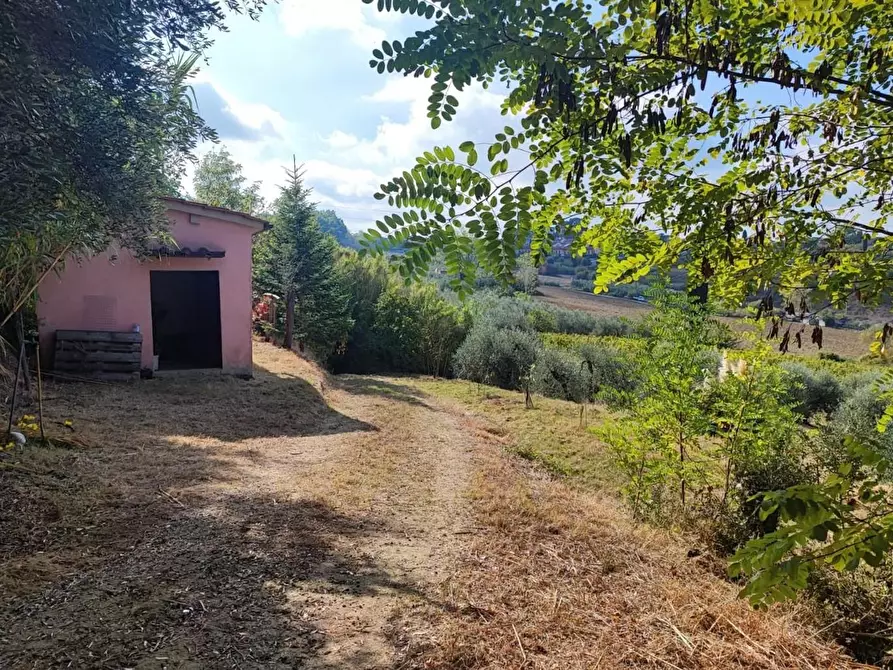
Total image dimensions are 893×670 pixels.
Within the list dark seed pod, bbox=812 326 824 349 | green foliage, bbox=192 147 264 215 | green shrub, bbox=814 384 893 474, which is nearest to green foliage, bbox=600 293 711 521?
green shrub, bbox=814 384 893 474

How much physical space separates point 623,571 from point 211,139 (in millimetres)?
5763

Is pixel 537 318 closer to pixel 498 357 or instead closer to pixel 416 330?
pixel 498 357

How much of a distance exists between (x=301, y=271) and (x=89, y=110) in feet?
39.0

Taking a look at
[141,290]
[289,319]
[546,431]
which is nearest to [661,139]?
[546,431]

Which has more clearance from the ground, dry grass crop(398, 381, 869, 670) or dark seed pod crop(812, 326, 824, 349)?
dark seed pod crop(812, 326, 824, 349)

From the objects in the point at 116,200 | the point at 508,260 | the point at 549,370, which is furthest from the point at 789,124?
the point at 549,370

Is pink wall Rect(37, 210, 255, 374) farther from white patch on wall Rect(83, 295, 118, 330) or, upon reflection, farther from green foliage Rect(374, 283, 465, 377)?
green foliage Rect(374, 283, 465, 377)

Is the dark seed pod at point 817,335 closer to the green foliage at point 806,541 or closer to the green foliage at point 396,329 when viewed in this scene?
the green foliage at point 806,541

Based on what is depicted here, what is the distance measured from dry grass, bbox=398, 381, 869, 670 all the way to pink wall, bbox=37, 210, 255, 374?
8.24m

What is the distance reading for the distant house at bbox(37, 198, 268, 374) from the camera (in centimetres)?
974

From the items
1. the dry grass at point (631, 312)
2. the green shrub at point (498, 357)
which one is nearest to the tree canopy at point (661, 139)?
the dry grass at point (631, 312)

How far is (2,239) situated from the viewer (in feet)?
12.9

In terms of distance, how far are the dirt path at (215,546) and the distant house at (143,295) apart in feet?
7.72

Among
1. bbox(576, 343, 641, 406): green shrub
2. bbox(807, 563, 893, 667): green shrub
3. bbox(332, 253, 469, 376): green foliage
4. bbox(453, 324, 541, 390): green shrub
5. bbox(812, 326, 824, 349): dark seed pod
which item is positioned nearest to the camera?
bbox(812, 326, 824, 349): dark seed pod
